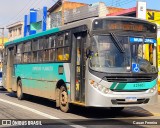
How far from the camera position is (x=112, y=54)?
11.0 meters

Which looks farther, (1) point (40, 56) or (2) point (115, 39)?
(1) point (40, 56)

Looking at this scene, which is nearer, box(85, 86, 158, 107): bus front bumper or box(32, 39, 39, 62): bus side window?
box(85, 86, 158, 107): bus front bumper

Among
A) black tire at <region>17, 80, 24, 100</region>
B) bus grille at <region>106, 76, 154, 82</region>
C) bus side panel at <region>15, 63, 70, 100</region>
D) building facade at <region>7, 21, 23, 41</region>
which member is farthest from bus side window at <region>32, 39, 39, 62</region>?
building facade at <region>7, 21, 23, 41</region>

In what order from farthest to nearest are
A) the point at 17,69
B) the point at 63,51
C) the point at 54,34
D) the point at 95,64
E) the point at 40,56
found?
the point at 17,69 < the point at 40,56 < the point at 54,34 < the point at 63,51 < the point at 95,64

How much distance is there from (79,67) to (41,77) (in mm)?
3793

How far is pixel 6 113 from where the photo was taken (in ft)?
41.0

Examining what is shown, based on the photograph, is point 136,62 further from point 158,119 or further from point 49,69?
point 49,69

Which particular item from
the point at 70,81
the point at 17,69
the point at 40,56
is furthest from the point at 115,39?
the point at 17,69

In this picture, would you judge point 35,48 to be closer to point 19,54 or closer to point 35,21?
point 19,54

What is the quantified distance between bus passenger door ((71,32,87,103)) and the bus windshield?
2.34ft

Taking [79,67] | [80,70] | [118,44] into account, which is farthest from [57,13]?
[118,44]

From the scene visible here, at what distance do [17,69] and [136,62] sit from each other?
30.0 feet

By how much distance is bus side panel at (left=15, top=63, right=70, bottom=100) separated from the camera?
13.6m

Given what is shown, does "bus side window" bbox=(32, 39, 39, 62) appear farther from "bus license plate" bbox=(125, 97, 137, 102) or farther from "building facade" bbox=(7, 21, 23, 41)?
"building facade" bbox=(7, 21, 23, 41)
